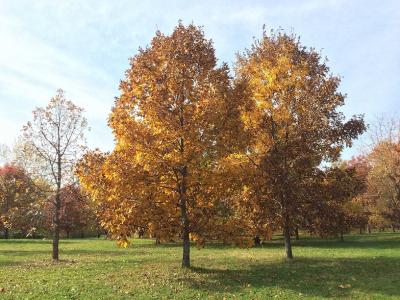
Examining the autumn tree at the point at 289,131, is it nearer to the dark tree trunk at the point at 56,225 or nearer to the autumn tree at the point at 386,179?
the dark tree trunk at the point at 56,225

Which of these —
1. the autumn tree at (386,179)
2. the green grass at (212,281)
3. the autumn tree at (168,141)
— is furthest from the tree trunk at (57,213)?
the autumn tree at (386,179)

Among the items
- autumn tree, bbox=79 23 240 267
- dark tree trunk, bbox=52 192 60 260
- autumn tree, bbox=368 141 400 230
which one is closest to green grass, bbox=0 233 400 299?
autumn tree, bbox=79 23 240 267

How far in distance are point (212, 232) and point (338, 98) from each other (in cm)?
1074

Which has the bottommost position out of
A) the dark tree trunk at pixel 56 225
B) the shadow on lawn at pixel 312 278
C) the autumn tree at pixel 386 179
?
the shadow on lawn at pixel 312 278

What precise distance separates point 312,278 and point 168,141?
26.2 feet

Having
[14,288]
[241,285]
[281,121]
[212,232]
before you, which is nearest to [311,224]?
[281,121]

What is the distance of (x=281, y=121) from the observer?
23.0 meters

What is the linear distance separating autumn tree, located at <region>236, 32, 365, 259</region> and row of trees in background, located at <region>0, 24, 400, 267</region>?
59 mm

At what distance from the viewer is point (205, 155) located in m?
17.7

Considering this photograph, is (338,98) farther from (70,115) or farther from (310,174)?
(70,115)

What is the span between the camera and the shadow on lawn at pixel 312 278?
48.0ft

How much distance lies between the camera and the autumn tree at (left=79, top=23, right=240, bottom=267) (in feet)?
55.5

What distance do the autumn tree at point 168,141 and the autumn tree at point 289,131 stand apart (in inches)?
163

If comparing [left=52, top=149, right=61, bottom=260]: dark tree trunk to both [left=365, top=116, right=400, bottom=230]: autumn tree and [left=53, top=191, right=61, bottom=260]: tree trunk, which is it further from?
[left=365, top=116, right=400, bottom=230]: autumn tree
